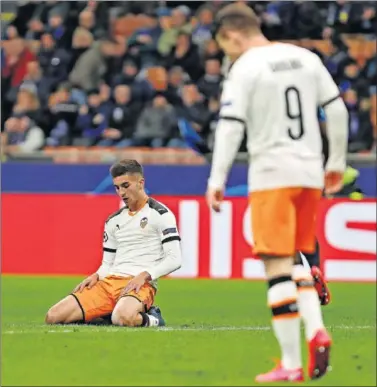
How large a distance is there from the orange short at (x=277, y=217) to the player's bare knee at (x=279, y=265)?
4 cm

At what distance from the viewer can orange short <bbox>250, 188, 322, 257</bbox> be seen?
24.1ft

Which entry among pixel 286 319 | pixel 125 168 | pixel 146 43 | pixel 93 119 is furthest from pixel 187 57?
pixel 286 319

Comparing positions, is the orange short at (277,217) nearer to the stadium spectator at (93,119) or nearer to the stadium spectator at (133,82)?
the stadium spectator at (93,119)

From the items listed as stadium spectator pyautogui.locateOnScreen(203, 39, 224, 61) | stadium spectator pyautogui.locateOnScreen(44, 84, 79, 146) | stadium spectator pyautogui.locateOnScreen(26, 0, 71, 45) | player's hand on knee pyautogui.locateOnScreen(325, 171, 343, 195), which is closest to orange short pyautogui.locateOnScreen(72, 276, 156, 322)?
player's hand on knee pyautogui.locateOnScreen(325, 171, 343, 195)

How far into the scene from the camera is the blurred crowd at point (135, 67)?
18.8m

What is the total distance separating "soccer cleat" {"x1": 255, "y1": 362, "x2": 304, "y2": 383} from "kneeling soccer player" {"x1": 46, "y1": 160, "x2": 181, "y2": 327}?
9.48ft

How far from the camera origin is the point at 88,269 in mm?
16625

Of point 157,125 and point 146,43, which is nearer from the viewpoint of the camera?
point 157,125

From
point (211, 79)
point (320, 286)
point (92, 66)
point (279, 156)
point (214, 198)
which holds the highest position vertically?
point (279, 156)

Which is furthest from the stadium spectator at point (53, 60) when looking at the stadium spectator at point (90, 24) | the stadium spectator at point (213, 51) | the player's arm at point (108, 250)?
the player's arm at point (108, 250)

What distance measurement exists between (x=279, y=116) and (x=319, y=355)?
51.9 inches

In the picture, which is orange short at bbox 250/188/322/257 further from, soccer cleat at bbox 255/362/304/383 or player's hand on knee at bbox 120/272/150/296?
player's hand on knee at bbox 120/272/150/296

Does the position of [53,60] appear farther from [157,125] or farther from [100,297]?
[100,297]

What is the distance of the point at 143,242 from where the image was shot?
410 inches
